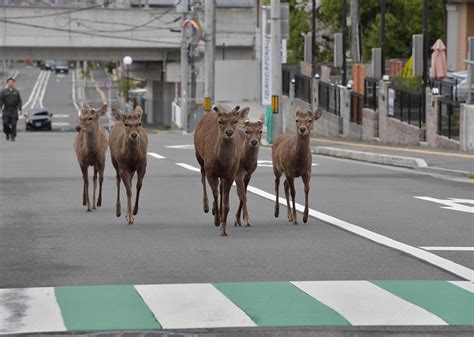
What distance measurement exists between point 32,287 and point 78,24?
6837cm

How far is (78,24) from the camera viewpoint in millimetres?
78938

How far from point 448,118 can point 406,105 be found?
18.0ft

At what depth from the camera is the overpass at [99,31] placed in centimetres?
7769

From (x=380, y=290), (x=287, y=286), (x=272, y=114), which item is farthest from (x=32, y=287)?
(x=272, y=114)

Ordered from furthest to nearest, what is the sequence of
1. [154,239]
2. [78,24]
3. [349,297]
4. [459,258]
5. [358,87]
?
[78,24] < [358,87] < [154,239] < [459,258] < [349,297]

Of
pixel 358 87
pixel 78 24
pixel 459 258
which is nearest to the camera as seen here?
pixel 459 258

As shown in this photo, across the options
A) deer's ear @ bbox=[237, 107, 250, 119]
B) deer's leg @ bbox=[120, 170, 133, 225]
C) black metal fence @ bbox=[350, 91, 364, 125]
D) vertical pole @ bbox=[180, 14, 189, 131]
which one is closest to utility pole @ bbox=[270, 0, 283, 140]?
black metal fence @ bbox=[350, 91, 364, 125]

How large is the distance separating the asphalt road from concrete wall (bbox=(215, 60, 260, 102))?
35.8m

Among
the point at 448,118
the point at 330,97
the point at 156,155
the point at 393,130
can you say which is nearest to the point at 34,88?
the point at 330,97

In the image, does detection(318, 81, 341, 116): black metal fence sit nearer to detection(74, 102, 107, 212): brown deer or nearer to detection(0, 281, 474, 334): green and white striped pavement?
detection(74, 102, 107, 212): brown deer

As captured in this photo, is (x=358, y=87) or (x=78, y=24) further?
(x=78, y=24)

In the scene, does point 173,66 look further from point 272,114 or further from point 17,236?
point 17,236

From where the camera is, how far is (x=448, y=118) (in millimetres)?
37344

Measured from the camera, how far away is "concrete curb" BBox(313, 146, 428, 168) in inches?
1171
